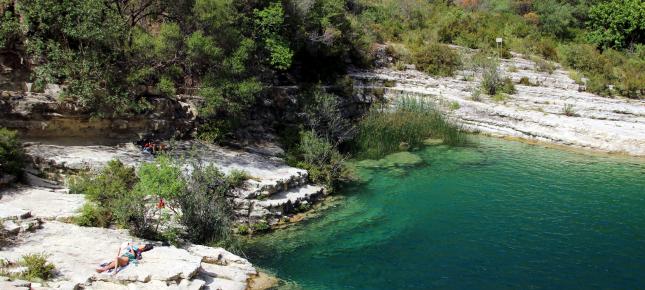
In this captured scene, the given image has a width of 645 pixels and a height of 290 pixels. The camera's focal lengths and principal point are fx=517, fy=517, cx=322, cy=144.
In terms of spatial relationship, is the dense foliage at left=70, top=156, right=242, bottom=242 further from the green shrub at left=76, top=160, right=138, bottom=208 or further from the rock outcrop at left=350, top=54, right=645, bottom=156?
the rock outcrop at left=350, top=54, right=645, bottom=156

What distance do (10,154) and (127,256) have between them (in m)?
7.10

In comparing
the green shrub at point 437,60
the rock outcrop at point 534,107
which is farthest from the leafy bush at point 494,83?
the green shrub at point 437,60

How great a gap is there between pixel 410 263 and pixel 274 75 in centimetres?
1721

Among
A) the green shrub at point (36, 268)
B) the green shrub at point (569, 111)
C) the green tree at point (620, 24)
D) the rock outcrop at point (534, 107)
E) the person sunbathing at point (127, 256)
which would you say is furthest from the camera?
the green tree at point (620, 24)

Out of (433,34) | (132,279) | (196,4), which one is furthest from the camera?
(433,34)

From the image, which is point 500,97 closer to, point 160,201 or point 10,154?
point 160,201

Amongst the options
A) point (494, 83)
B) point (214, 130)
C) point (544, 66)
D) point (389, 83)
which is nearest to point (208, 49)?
point (214, 130)

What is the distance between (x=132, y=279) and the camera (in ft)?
42.5

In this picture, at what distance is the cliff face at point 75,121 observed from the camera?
65.9 feet

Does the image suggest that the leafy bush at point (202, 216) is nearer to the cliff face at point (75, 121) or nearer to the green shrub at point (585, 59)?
the cliff face at point (75, 121)

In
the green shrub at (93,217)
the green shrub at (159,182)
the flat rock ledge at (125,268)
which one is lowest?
the flat rock ledge at (125,268)

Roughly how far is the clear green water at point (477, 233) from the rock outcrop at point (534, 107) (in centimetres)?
381

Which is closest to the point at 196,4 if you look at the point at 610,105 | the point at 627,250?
the point at 627,250

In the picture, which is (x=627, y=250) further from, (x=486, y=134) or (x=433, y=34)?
(x=433, y=34)
